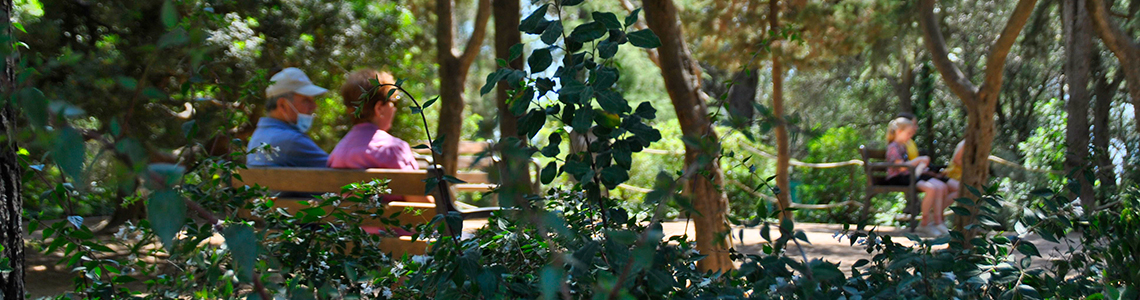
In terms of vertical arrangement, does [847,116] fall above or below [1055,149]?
above

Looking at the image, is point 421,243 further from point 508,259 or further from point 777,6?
point 777,6

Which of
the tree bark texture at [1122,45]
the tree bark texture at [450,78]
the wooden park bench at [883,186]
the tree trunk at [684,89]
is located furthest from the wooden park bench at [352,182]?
the wooden park bench at [883,186]

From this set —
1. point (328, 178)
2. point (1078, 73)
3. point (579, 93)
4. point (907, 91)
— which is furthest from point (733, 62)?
point (579, 93)

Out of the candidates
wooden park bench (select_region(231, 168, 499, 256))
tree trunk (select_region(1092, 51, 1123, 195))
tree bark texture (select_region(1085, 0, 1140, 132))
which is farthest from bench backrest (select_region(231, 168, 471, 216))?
tree trunk (select_region(1092, 51, 1123, 195))

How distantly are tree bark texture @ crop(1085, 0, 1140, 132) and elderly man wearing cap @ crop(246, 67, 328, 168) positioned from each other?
168 inches

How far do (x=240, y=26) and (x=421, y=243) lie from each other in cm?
485

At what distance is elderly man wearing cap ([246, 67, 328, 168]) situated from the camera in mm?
4086

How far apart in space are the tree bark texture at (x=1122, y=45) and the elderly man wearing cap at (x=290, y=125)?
4.27m

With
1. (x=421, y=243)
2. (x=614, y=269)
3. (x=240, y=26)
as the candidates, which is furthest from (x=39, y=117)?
(x=240, y=26)

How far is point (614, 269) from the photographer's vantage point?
114cm

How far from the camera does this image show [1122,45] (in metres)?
4.54

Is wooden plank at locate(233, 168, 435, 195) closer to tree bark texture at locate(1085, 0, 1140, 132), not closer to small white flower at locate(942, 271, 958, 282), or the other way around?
small white flower at locate(942, 271, 958, 282)

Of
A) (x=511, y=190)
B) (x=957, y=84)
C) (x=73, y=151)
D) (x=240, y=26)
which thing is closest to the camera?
(x=73, y=151)

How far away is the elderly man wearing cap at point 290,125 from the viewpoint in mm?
4086
